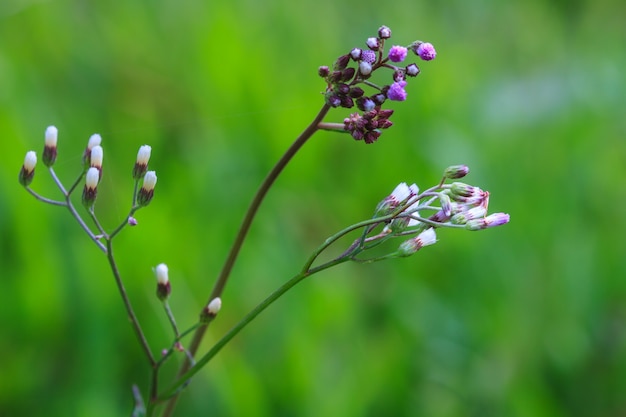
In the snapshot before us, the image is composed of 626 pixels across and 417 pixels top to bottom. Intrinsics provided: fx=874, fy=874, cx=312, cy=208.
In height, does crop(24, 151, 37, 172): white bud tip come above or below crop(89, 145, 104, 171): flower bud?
above

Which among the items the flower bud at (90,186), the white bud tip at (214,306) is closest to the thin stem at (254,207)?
the white bud tip at (214,306)

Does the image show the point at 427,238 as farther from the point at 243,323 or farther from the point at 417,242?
the point at 243,323

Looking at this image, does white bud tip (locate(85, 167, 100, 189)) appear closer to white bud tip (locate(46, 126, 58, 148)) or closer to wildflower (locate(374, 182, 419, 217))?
white bud tip (locate(46, 126, 58, 148))

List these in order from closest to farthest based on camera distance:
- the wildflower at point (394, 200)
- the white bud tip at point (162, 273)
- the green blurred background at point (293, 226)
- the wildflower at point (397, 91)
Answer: the wildflower at point (397, 91), the wildflower at point (394, 200), the white bud tip at point (162, 273), the green blurred background at point (293, 226)

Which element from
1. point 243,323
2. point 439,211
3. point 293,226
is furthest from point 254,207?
point 293,226

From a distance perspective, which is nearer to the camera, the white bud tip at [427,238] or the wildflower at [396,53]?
the wildflower at [396,53]

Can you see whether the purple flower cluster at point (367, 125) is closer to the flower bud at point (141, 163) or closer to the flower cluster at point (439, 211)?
A: the flower cluster at point (439, 211)

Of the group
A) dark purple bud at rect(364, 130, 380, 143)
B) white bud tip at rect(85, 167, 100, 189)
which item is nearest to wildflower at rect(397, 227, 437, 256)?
dark purple bud at rect(364, 130, 380, 143)
